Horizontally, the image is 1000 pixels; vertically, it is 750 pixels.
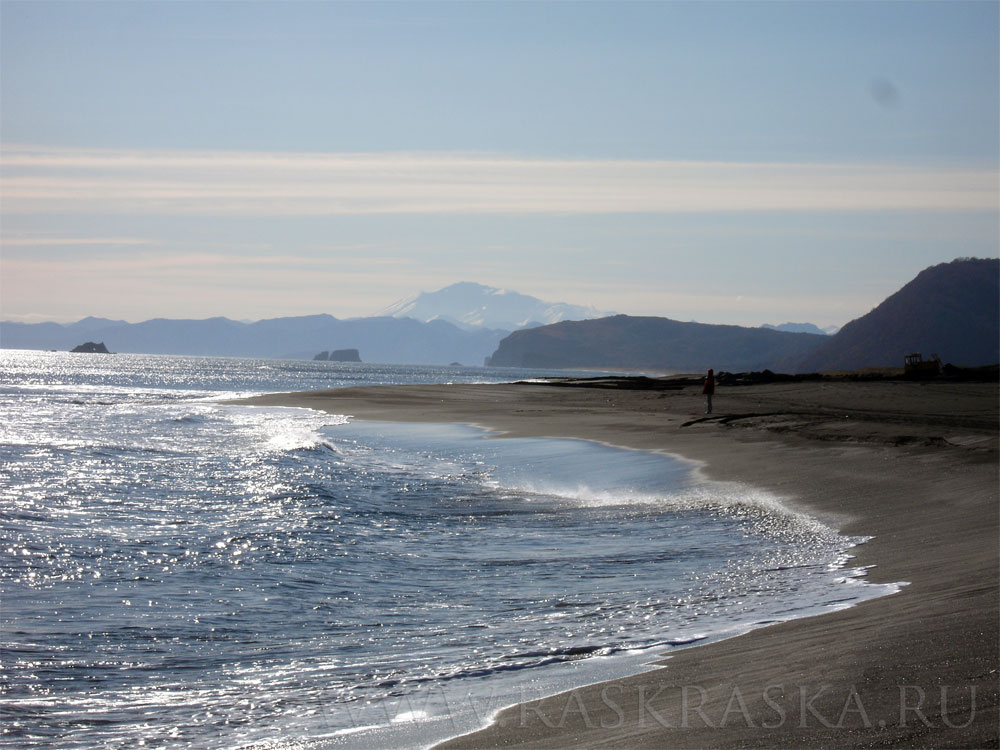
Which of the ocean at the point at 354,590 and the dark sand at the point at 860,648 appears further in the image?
the ocean at the point at 354,590

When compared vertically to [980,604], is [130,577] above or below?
below

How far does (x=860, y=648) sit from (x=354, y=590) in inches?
204

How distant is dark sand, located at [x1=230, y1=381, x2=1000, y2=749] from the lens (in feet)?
14.8

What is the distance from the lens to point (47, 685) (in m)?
6.48

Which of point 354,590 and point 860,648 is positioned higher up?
point 860,648

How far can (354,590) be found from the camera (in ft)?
30.5

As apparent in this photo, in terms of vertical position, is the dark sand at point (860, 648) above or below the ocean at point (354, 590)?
above

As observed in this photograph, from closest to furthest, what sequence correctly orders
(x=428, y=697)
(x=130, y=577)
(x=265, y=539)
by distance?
(x=428, y=697) < (x=130, y=577) < (x=265, y=539)

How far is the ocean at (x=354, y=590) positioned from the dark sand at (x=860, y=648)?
462 mm

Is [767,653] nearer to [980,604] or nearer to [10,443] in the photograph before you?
[980,604]

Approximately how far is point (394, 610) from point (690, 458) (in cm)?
1246

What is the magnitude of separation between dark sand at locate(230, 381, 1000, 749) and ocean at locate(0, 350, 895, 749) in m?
0.46

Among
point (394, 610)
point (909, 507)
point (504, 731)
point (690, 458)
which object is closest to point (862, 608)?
point (504, 731)

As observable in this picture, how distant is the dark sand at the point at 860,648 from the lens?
4496 mm
